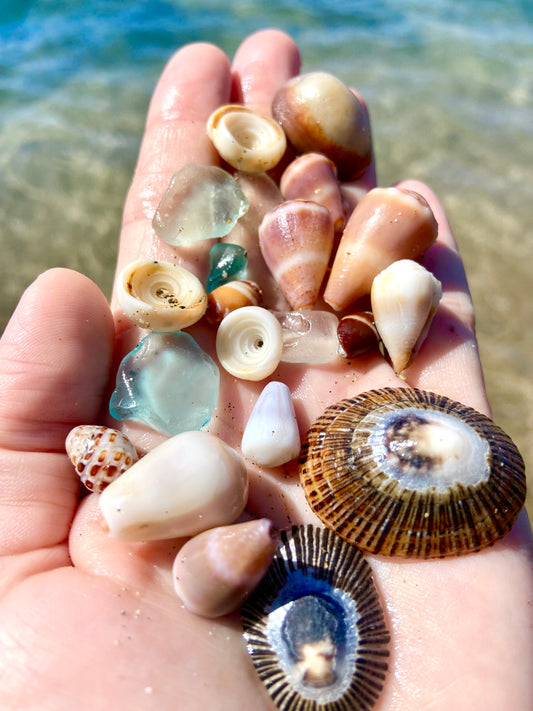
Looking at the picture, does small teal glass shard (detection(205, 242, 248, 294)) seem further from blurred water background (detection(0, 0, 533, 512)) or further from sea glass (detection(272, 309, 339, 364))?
blurred water background (detection(0, 0, 533, 512))

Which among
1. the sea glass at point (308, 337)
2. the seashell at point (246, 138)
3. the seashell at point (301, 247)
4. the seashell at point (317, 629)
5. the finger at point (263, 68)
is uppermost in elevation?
the finger at point (263, 68)

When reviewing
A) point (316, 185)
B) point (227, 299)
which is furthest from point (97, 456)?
point (316, 185)

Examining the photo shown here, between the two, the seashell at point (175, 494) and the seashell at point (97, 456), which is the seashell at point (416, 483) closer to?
the seashell at point (175, 494)

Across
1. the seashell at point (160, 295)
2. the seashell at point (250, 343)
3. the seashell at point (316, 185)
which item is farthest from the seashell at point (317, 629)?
the seashell at point (316, 185)

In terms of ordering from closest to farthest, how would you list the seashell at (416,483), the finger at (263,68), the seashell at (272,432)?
the seashell at (416,483) < the seashell at (272,432) < the finger at (263,68)

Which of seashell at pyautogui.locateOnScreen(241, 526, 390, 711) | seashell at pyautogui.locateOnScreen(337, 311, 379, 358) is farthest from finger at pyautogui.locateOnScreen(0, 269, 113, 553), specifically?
seashell at pyautogui.locateOnScreen(337, 311, 379, 358)

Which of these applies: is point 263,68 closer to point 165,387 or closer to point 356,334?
point 356,334

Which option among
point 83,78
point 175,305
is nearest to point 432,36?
point 83,78
